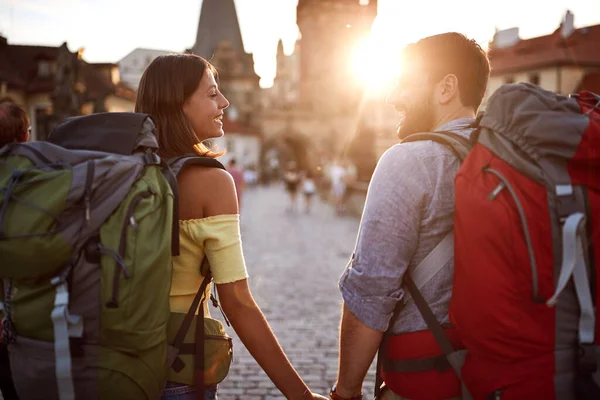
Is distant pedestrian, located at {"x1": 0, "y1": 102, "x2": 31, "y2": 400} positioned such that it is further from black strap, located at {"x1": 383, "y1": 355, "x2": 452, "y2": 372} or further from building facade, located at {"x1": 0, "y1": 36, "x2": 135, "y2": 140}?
building facade, located at {"x1": 0, "y1": 36, "x2": 135, "y2": 140}

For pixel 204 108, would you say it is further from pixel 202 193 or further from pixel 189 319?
pixel 189 319

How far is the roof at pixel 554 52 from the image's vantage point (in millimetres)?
36250

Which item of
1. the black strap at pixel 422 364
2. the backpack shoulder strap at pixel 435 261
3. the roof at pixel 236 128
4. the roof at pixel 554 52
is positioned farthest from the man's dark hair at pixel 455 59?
the roof at pixel 236 128

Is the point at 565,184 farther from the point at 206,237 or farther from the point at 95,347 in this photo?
the point at 95,347

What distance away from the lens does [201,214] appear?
1908mm

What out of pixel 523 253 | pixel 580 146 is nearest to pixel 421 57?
pixel 580 146

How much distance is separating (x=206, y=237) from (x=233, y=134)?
6521 centimetres

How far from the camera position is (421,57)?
2020mm

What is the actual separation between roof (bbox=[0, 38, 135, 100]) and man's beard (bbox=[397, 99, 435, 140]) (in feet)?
92.3

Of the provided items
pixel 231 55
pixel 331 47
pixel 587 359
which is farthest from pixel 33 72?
pixel 231 55

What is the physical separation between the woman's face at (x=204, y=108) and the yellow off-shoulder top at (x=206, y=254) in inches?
14.8

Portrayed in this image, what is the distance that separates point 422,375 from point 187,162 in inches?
40.1

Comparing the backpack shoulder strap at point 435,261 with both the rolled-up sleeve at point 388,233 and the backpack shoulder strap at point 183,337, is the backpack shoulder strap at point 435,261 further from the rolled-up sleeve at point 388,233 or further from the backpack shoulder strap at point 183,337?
the backpack shoulder strap at point 183,337

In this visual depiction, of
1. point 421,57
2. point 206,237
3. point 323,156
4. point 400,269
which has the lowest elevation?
point 323,156
